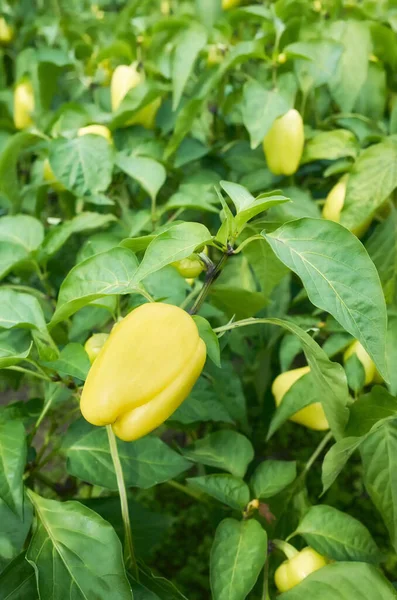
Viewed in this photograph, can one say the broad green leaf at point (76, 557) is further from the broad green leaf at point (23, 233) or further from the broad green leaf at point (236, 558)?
the broad green leaf at point (23, 233)

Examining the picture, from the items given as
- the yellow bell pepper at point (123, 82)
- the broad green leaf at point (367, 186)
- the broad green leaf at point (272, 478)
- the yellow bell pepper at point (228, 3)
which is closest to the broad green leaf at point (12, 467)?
the broad green leaf at point (272, 478)

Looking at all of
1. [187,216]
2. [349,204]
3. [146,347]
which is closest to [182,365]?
[146,347]

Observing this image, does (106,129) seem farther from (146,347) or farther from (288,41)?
(146,347)

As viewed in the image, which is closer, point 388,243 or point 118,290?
point 118,290

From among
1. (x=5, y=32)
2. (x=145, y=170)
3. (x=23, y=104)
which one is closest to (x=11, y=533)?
(x=145, y=170)

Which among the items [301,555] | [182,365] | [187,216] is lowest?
[301,555]

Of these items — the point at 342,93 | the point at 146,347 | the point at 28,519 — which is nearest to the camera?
the point at 146,347
